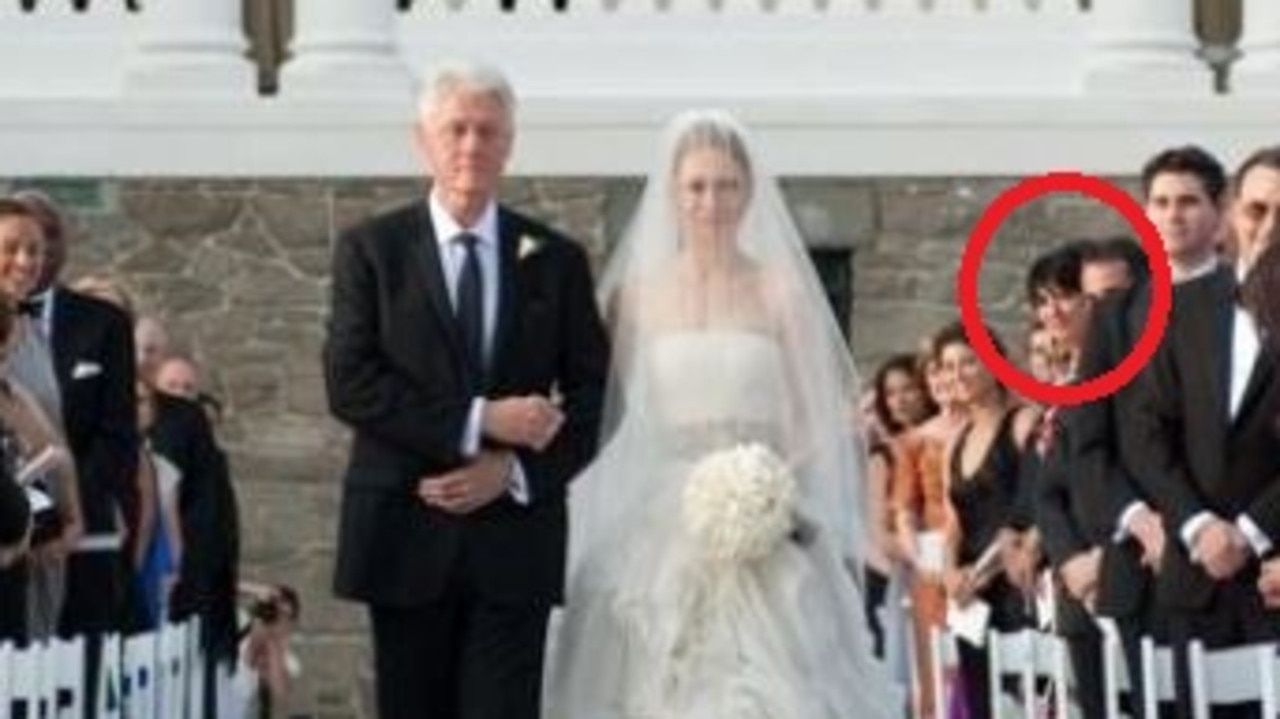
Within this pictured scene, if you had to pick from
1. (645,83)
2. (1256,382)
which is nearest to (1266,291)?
(1256,382)

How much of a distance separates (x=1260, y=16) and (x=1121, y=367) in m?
9.65

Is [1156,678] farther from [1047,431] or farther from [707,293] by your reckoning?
[1047,431]

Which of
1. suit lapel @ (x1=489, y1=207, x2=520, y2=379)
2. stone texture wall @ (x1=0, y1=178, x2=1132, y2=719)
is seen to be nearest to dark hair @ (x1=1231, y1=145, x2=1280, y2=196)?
suit lapel @ (x1=489, y1=207, x2=520, y2=379)

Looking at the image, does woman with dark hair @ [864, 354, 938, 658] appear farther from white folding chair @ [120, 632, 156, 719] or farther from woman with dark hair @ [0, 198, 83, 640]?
woman with dark hair @ [0, 198, 83, 640]

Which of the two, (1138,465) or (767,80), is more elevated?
(767,80)

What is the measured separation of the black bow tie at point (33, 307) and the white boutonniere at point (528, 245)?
2520 mm

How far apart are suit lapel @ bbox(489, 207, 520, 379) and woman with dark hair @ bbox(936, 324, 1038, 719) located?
305 cm

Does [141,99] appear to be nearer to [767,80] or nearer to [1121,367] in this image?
[767,80]

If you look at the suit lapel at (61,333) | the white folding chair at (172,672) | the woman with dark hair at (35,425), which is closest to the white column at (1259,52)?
the white folding chair at (172,672)

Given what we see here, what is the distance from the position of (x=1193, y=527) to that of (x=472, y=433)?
1.76 meters

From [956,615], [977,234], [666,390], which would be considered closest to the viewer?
[666,390]

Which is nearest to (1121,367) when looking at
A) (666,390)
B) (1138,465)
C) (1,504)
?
(1138,465)

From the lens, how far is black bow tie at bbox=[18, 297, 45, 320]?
12.6 m

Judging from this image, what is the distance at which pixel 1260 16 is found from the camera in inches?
787
